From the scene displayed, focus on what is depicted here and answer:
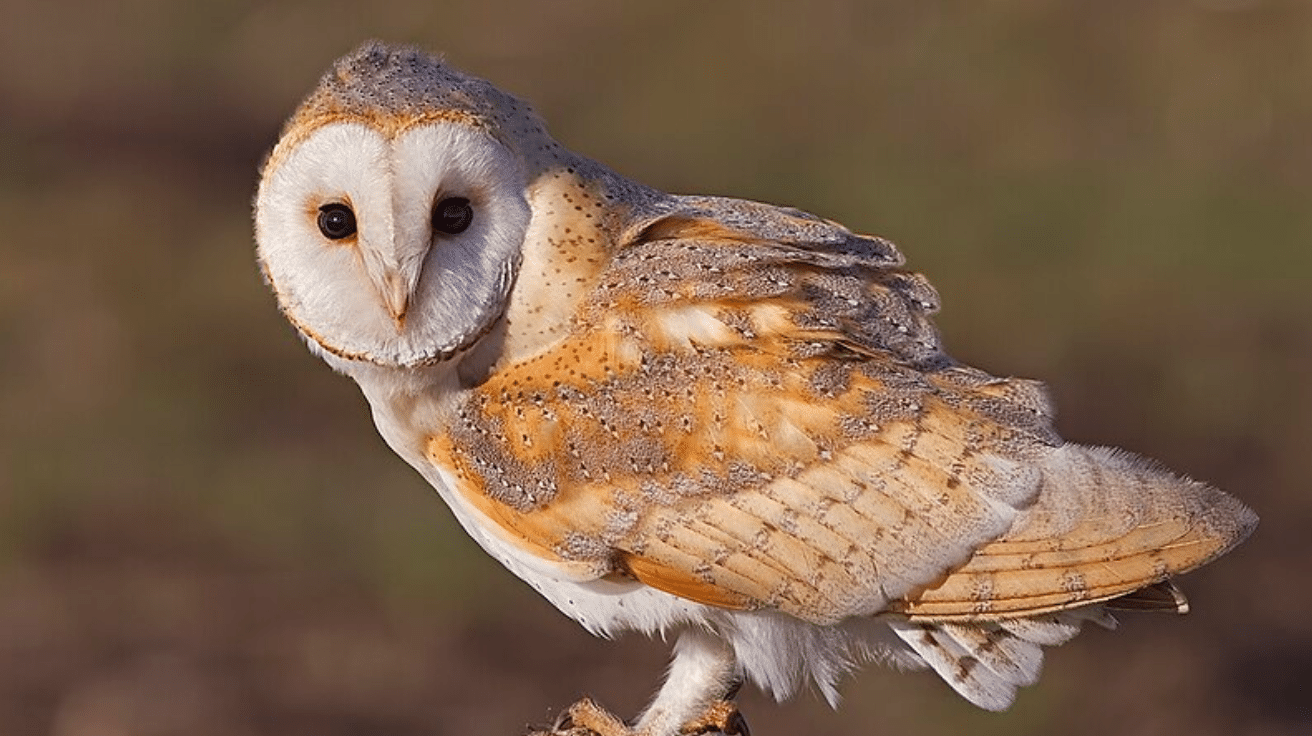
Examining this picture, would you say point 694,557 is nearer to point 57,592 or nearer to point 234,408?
point 57,592

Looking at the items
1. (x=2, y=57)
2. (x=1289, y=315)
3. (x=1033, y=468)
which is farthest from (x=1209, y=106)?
(x=1033, y=468)

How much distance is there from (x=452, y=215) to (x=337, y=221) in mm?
211

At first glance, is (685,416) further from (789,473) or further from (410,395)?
(410,395)

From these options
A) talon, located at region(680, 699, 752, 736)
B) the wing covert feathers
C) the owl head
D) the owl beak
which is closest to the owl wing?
the wing covert feathers

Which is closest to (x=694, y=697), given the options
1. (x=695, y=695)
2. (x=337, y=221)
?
(x=695, y=695)

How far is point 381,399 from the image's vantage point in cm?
439

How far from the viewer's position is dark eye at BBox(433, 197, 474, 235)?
4.11m

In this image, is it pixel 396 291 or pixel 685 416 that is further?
pixel 685 416

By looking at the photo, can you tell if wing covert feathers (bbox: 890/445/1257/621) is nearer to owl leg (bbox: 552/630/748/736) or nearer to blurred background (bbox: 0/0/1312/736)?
owl leg (bbox: 552/630/748/736)

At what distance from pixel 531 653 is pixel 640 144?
4745 millimetres

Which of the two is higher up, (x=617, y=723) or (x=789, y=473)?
(x=789, y=473)

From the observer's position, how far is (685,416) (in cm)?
425

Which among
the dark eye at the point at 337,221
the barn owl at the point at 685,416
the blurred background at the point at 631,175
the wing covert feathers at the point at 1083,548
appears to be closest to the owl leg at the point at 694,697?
the barn owl at the point at 685,416

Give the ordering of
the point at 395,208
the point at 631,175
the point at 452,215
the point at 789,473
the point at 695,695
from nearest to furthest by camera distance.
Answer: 1. the point at 395,208
2. the point at 452,215
3. the point at 789,473
4. the point at 695,695
5. the point at 631,175
